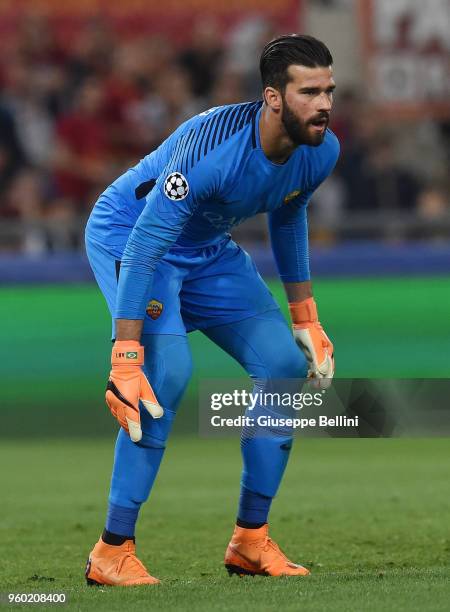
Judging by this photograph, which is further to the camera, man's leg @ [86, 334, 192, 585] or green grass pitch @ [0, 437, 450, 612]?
man's leg @ [86, 334, 192, 585]

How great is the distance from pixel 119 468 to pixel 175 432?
470cm

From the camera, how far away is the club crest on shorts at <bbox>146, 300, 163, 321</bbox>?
5059mm

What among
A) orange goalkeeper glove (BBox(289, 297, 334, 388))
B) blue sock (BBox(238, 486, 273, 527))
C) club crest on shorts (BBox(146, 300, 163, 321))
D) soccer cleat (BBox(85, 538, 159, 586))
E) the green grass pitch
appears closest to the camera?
the green grass pitch

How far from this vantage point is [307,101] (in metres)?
4.77

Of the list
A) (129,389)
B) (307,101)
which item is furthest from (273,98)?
(129,389)

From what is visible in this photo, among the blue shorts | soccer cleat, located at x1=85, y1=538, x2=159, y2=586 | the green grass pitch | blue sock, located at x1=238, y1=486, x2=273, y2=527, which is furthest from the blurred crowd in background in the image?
soccer cleat, located at x1=85, y1=538, x2=159, y2=586

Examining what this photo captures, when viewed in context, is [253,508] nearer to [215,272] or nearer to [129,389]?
[129,389]

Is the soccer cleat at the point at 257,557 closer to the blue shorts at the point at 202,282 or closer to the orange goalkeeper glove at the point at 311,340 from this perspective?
the orange goalkeeper glove at the point at 311,340

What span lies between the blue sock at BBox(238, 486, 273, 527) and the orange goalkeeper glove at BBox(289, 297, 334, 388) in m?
0.54

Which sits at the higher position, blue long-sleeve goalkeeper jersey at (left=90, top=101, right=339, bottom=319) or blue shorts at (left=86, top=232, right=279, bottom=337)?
blue long-sleeve goalkeeper jersey at (left=90, top=101, right=339, bottom=319)

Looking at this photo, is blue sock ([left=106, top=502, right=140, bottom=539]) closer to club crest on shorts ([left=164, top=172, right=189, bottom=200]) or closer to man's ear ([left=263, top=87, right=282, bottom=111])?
club crest on shorts ([left=164, top=172, right=189, bottom=200])

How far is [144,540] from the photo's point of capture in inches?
242

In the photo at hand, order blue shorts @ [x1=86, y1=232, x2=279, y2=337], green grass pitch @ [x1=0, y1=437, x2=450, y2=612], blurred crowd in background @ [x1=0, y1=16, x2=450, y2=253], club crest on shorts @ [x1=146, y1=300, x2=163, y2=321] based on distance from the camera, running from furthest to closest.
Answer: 1. blurred crowd in background @ [x1=0, y1=16, x2=450, y2=253]
2. blue shorts @ [x1=86, y1=232, x2=279, y2=337]
3. club crest on shorts @ [x1=146, y1=300, x2=163, y2=321]
4. green grass pitch @ [x1=0, y1=437, x2=450, y2=612]

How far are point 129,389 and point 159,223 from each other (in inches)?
23.5
